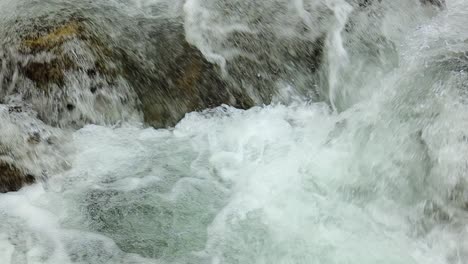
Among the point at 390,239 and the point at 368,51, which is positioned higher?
the point at 368,51

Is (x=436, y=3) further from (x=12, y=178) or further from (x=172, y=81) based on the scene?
(x=12, y=178)

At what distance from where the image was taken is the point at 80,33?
4.55 metres

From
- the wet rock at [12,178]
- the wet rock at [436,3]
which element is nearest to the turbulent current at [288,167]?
the wet rock at [12,178]

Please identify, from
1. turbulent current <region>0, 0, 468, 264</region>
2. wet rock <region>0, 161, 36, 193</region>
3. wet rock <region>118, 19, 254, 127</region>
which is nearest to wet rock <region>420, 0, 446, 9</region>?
turbulent current <region>0, 0, 468, 264</region>

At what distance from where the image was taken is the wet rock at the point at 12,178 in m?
3.95

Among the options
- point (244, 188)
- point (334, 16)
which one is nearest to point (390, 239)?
point (244, 188)

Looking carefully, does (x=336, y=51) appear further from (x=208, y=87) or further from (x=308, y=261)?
(x=308, y=261)

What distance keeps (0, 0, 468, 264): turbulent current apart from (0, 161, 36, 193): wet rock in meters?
0.07

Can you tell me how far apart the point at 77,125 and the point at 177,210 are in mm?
1263

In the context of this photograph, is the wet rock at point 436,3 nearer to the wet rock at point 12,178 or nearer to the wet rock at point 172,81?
the wet rock at point 172,81

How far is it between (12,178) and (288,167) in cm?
215

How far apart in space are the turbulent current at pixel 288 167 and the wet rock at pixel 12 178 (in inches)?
2.8

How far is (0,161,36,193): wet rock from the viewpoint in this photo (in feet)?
12.9

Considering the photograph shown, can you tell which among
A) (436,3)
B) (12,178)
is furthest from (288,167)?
(436,3)
